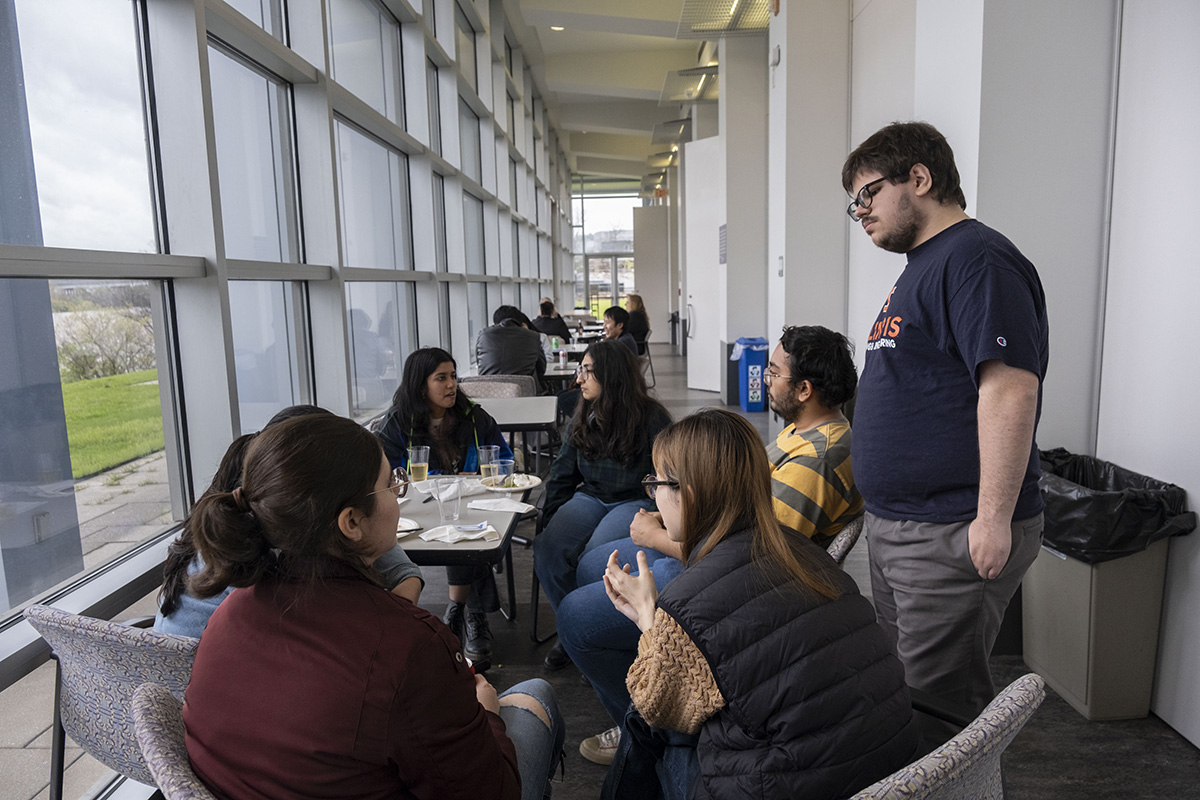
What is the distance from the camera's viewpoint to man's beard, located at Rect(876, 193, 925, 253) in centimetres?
176

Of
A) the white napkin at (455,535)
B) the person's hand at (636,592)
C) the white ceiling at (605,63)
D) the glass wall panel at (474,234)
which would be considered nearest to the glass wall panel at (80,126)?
the white napkin at (455,535)

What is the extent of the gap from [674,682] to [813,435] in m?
1.03

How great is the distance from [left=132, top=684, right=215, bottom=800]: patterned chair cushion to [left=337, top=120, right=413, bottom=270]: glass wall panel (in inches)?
117

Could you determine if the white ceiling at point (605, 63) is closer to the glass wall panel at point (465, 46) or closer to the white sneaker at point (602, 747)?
the glass wall panel at point (465, 46)

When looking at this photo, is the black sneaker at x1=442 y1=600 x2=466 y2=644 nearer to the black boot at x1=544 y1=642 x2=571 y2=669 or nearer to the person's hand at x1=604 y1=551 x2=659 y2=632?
the black boot at x1=544 y1=642 x2=571 y2=669

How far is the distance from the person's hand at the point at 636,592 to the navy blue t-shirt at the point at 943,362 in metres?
0.65

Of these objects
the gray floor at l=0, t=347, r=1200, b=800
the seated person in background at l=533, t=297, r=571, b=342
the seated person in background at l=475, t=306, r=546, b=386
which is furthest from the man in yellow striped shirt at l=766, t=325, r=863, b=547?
the seated person in background at l=533, t=297, r=571, b=342

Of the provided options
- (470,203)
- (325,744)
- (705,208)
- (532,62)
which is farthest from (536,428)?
(532,62)

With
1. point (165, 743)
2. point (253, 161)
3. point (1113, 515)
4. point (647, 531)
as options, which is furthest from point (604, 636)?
point (253, 161)

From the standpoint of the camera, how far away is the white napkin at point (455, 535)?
7.12 ft

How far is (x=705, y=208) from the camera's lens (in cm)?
926

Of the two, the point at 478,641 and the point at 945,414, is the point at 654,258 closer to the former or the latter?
the point at 478,641

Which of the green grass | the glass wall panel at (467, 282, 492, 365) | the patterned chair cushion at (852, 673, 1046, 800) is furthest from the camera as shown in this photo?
the glass wall panel at (467, 282, 492, 365)

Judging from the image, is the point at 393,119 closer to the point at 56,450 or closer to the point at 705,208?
the point at 56,450
